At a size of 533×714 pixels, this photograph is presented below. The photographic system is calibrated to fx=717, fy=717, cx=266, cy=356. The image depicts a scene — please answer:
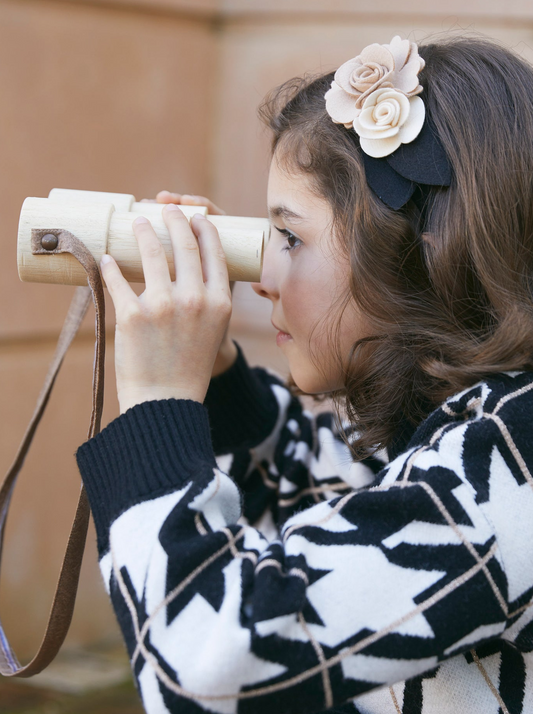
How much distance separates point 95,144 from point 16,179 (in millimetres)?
224

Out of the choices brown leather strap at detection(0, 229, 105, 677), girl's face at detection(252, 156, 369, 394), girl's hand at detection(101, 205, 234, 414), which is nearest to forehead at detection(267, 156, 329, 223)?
girl's face at detection(252, 156, 369, 394)

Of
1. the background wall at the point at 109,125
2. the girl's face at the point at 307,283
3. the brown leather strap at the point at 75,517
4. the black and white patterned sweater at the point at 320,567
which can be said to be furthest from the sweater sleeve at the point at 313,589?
the background wall at the point at 109,125

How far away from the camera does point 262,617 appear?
683 millimetres

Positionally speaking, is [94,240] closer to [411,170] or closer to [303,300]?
[303,300]

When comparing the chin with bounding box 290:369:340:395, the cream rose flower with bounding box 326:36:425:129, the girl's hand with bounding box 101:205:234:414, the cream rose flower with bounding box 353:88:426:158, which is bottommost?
the chin with bounding box 290:369:340:395

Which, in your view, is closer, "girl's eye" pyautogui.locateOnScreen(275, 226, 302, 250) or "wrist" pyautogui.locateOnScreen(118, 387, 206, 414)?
"wrist" pyautogui.locateOnScreen(118, 387, 206, 414)

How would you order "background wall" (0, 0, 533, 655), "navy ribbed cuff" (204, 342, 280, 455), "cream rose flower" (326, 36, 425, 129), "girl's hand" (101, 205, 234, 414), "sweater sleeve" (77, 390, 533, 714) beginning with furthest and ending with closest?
"background wall" (0, 0, 533, 655), "navy ribbed cuff" (204, 342, 280, 455), "cream rose flower" (326, 36, 425, 129), "girl's hand" (101, 205, 234, 414), "sweater sleeve" (77, 390, 533, 714)

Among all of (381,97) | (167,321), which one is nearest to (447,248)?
(381,97)

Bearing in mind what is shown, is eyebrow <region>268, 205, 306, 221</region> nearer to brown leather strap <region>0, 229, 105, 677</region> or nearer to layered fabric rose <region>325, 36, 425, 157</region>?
layered fabric rose <region>325, 36, 425, 157</region>

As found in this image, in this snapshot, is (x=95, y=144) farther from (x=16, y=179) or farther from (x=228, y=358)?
(x=228, y=358)

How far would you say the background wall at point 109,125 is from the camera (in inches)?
64.5

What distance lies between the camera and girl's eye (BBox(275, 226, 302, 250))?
3.24ft

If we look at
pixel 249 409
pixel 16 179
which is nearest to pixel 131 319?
pixel 249 409

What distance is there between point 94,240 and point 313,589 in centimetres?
48
